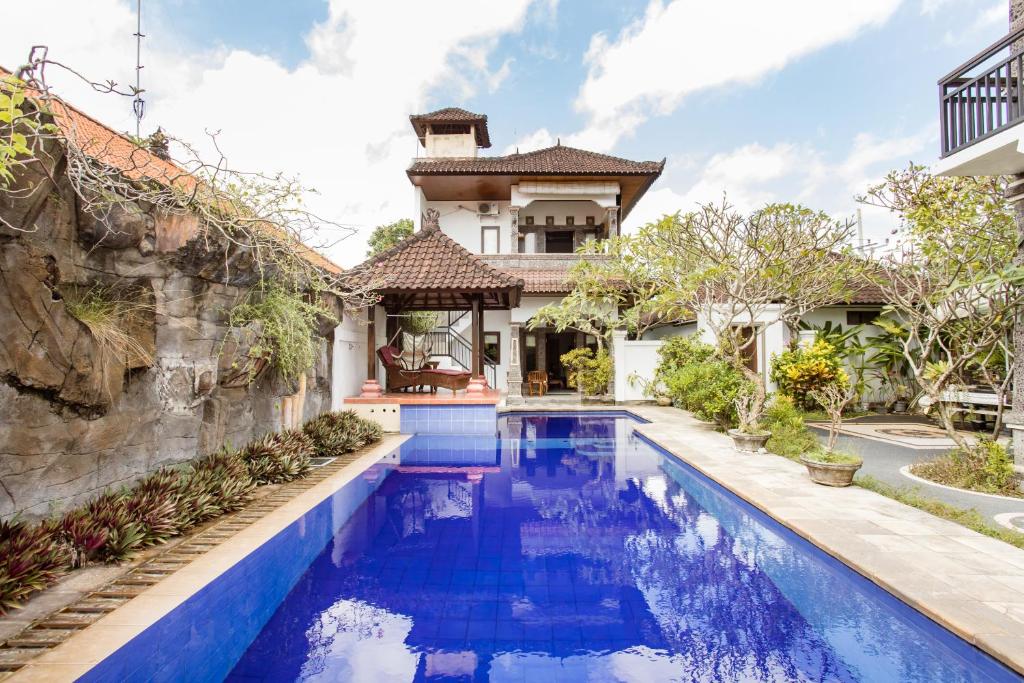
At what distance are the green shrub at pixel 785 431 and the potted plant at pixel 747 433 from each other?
1.01 feet

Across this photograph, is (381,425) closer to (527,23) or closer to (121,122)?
(121,122)

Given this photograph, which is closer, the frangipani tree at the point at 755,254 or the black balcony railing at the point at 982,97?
the black balcony railing at the point at 982,97

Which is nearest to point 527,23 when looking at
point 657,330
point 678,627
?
point 657,330

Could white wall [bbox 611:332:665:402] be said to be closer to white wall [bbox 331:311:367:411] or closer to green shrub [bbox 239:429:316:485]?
white wall [bbox 331:311:367:411]

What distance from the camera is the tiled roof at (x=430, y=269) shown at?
10.2 metres

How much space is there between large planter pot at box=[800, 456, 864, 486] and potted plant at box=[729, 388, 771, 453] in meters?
2.09

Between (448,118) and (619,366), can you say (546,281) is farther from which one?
(448,118)

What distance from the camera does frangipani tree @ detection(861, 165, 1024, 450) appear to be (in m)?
6.63

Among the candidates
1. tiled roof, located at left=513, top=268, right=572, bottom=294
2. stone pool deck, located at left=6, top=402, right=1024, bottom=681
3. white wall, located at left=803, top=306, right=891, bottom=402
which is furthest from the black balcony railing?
tiled roof, located at left=513, top=268, right=572, bottom=294

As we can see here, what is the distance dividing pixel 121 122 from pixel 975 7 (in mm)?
13909

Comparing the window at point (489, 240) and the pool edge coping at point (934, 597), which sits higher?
the window at point (489, 240)

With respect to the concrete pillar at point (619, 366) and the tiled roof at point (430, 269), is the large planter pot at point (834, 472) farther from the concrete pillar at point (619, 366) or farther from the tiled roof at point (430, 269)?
the concrete pillar at point (619, 366)

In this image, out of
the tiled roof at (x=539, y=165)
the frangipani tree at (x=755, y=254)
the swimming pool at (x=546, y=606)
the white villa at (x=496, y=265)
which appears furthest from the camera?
the tiled roof at (x=539, y=165)

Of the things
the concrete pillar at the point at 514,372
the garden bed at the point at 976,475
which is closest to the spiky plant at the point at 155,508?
the garden bed at the point at 976,475
